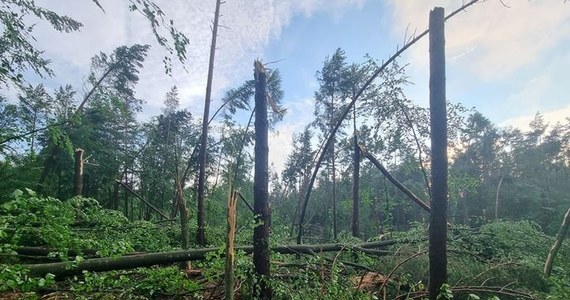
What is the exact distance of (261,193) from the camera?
5121 mm

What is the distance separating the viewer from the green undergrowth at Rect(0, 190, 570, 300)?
11.1 feet

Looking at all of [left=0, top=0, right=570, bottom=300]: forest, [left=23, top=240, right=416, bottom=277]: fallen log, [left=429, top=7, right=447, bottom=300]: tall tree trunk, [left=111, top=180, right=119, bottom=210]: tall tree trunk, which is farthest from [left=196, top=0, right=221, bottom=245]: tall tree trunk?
[left=111, top=180, right=119, bottom=210]: tall tree trunk

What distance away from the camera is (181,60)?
3.68m

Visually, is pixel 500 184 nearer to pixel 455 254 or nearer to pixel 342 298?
pixel 455 254

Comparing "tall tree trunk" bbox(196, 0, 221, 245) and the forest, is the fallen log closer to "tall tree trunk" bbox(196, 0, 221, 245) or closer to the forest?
the forest

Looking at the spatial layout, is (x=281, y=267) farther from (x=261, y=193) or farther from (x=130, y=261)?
(x=130, y=261)

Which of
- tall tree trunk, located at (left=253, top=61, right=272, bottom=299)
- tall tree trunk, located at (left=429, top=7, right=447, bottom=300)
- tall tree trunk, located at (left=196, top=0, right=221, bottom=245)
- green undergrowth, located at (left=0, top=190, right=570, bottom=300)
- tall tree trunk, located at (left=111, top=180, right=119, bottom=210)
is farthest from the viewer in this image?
tall tree trunk, located at (left=111, top=180, right=119, bottom=210)

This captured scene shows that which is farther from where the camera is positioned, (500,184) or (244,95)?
(500,184)

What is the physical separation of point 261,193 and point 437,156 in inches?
99.5

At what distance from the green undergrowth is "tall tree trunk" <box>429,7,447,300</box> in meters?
0.44

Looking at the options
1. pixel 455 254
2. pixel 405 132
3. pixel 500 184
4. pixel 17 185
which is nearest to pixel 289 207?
pixel 500 184

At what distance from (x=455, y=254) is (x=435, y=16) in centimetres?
471

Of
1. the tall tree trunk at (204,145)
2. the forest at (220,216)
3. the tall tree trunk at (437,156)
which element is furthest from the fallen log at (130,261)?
the tall tree trunk at (204,145)

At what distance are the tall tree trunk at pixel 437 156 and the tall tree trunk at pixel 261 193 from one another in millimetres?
2247
